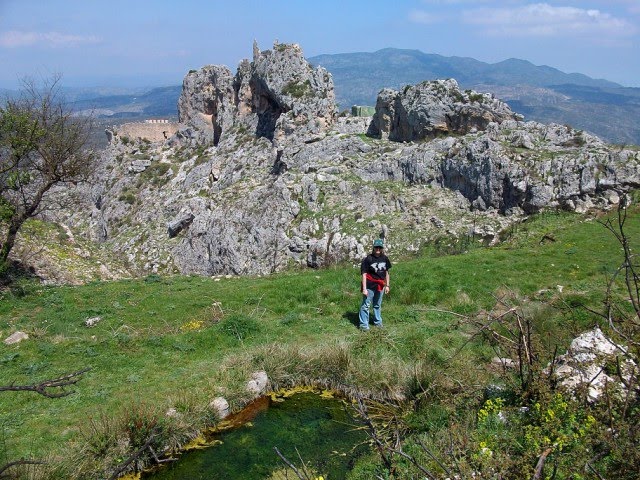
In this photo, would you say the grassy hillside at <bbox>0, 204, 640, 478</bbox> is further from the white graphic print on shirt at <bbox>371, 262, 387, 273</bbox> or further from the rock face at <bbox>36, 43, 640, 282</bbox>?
the rock face at <bbox>36, 43, 640, 282</bbox>

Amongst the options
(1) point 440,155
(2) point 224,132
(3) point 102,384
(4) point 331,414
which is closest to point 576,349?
(4) point 331,414

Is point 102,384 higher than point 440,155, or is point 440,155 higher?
point 440,155

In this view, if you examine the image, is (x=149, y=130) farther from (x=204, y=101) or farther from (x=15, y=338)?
(x=15, y=338)

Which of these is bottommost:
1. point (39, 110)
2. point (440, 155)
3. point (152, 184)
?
point (152, 184)

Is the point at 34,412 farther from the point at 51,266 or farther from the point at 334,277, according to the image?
the point at 51,266

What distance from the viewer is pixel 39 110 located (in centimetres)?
1702

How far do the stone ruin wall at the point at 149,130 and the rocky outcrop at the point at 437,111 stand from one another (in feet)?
104

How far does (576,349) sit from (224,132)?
4649 centimetres

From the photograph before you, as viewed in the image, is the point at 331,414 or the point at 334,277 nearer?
the point at 331,414

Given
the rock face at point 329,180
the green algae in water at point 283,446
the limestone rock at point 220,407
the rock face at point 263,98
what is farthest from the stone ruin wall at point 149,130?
the green algae in water at point 283,446

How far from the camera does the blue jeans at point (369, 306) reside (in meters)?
12.2

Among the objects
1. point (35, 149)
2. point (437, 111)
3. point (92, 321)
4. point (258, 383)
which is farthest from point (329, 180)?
point (258, 383)

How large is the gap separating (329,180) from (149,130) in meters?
34.5

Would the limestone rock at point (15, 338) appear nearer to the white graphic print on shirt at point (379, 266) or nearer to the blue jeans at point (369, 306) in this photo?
the blue jeans at point (369, 306)
